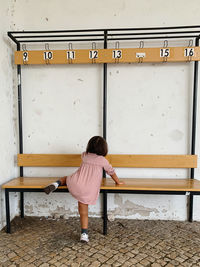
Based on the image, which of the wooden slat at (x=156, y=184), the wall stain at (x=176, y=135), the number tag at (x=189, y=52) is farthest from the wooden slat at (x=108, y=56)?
the wooden slat at (x=156, y=184)

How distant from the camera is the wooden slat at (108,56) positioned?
2.75 meters

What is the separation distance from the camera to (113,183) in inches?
106

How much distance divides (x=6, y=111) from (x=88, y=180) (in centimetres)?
160

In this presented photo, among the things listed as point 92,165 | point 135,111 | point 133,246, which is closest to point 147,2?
point 135,111

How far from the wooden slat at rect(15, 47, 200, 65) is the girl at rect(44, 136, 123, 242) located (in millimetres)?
1175

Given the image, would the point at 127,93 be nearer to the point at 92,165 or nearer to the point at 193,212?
the point at 92,165

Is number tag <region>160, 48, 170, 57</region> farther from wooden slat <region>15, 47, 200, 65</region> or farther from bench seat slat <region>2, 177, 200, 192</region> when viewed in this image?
bench seat slat <region>2, 177, 200, 192</region>

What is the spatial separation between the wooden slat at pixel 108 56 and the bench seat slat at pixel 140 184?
5.47 feet

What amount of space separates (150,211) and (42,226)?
5.28 ft

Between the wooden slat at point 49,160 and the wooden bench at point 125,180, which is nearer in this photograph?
the wooden bench at point 125,180

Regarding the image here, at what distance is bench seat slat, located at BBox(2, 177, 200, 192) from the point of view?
246 centimetres

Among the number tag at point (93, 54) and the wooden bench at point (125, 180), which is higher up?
the number tag at point (93, 54)

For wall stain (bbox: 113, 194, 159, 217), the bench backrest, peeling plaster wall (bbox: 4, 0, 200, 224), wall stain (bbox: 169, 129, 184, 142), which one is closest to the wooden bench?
the bench backrest

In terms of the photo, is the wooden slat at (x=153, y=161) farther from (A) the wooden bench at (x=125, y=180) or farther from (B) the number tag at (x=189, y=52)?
(B) the number tag at (x=189, y=52)
